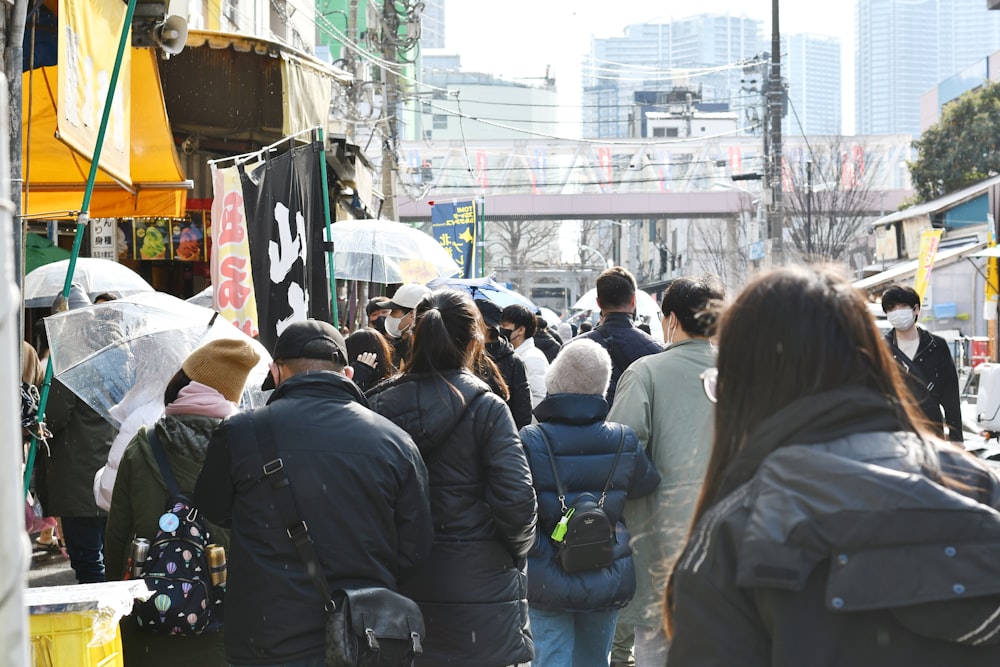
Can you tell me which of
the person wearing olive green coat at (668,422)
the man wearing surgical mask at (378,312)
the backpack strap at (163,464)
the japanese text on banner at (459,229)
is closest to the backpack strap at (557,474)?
the person wearing olive green coat at (668,422)

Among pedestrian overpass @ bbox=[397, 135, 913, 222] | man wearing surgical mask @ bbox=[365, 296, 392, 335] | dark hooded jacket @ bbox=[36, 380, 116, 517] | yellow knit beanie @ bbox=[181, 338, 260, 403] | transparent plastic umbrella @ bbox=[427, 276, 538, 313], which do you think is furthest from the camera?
pedestrian overpass @ bbox=[397, 135, 913, 222]

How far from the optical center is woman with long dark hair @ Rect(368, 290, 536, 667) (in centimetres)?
465

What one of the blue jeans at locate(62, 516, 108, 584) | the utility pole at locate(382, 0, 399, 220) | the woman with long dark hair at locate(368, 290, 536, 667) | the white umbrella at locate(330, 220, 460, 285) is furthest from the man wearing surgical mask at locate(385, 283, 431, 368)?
the utility pole at locate(382, 0, 399, 220)

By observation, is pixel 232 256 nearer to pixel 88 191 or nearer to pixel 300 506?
pixel 88 191

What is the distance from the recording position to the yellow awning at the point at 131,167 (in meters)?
7.47

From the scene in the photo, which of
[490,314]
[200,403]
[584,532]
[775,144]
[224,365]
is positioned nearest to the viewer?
[200,403]

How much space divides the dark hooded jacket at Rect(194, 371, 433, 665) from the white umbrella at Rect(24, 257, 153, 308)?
22.0 ft

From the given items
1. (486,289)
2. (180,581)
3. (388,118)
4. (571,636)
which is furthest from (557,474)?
(388,118)

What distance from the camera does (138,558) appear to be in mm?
4301

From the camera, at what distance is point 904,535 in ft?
6.24

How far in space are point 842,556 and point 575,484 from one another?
126 inches

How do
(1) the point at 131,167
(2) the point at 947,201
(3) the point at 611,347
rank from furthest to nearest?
1. (2) the point at 947,201
2. (1) the point at 131,167
3. (3) the point at 611,347

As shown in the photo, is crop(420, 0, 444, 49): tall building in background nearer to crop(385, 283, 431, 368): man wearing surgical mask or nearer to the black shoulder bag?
crop(385, 283, 431, 368): man wearing surgical mask

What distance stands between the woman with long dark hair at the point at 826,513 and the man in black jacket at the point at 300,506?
1.89 metres
